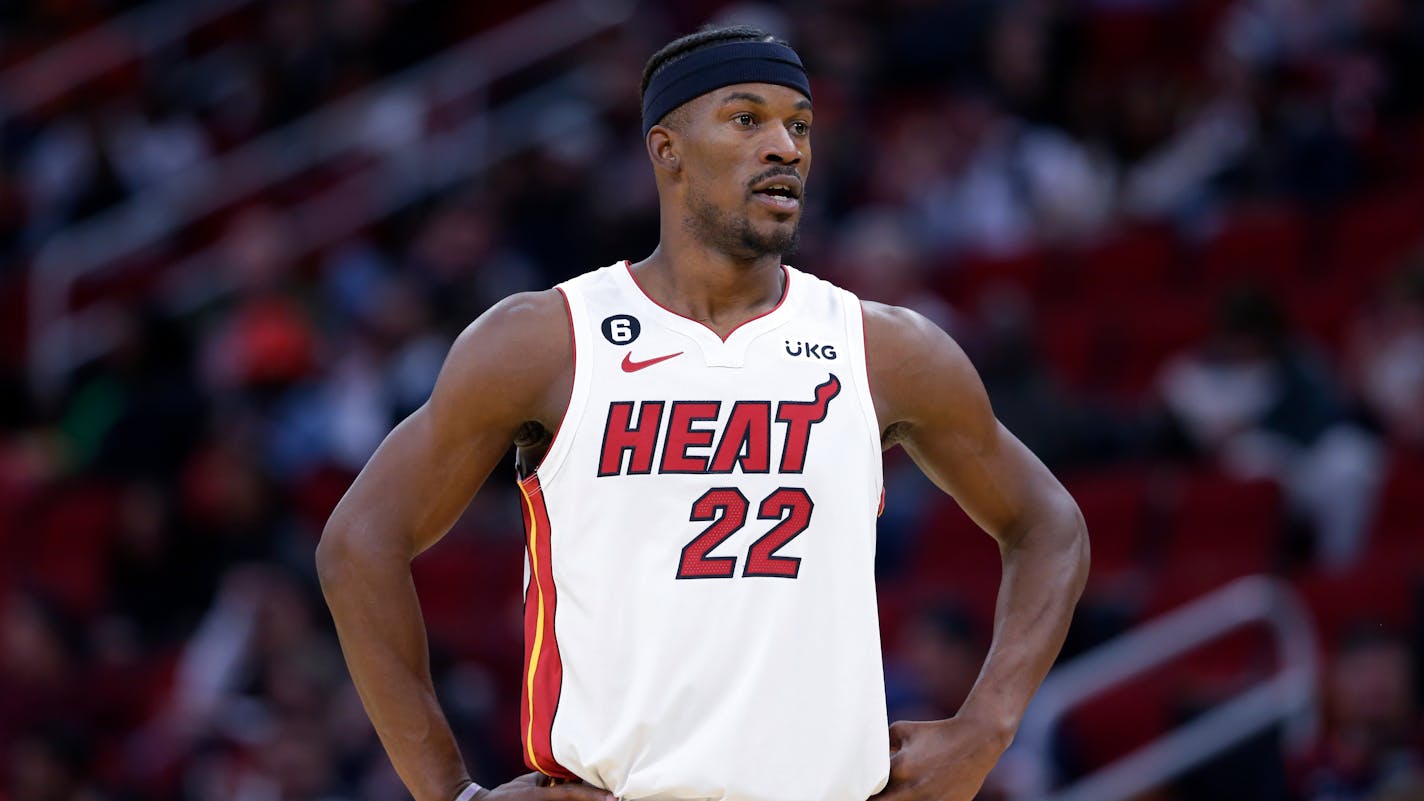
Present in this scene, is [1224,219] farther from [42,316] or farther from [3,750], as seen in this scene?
[42,316]

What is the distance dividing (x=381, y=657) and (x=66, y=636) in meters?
6.87

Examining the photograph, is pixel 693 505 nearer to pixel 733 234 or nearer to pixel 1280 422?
pixel 733 234

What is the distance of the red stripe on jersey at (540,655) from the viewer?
3.95m

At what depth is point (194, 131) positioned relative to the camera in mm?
14516

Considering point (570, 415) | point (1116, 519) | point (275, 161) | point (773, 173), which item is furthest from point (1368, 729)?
point (275, 161)

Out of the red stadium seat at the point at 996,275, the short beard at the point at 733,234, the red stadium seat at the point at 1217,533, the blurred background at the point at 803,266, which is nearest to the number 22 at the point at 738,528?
the short beard at the point at 733,234

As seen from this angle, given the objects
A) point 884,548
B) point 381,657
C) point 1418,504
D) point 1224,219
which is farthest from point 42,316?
point 381,657

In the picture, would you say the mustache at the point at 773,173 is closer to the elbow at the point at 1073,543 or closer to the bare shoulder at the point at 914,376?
the bare shoulder at the point at 914,376

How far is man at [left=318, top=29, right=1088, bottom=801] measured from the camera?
381 centimetres

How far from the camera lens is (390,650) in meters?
3.97

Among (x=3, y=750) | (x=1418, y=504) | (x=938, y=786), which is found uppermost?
(x=1418, y=504)

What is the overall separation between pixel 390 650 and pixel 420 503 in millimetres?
284

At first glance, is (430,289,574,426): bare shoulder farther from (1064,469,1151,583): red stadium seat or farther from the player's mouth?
(1064,469,1151,583): red stadium seat

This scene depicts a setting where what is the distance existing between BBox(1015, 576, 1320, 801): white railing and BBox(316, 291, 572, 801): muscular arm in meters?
4.16
